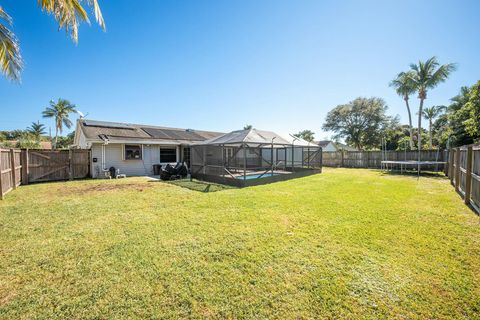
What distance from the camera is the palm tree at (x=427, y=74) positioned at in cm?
1727

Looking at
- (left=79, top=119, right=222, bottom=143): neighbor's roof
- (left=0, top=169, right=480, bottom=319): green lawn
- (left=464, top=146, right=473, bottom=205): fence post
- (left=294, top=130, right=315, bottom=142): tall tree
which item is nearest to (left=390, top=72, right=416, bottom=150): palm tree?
(left=464, top=146, right=473, bottom=205): fence post

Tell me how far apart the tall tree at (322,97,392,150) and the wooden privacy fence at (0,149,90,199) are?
32.1m

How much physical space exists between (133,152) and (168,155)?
7.92 ft

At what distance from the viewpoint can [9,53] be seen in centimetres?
573

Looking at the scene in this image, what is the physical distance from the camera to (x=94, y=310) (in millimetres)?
1899

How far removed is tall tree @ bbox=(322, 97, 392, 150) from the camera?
93.6 ft

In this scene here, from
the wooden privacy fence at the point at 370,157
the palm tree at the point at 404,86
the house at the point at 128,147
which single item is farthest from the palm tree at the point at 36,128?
the palm tree at the point at 404,86

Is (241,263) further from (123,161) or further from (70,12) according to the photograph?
(123,161)

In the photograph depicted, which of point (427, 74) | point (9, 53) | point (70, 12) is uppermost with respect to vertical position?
point (427, 74)

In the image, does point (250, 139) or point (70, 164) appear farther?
point (70, 164)

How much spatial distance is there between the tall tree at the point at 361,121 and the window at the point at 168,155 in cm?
2671

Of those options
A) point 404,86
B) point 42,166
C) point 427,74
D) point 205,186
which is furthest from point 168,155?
point 427,74

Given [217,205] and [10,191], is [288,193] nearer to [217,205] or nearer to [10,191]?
[217,205]

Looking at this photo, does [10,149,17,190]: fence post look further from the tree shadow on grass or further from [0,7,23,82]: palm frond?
the tree shadow on grass
